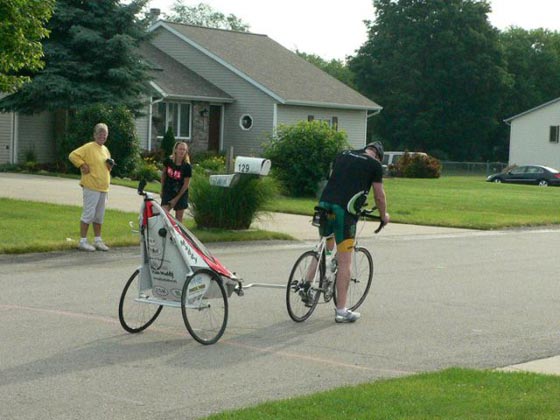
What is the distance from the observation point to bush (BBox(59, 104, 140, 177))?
119 feet

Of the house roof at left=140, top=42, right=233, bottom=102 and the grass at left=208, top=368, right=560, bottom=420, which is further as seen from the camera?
the house roof at left=140, top=42, right=233, bottom=102

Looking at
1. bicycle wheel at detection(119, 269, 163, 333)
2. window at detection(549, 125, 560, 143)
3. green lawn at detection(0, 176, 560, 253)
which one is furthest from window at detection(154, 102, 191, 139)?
bicycle wheel at detection(119, 269, 163, 333)

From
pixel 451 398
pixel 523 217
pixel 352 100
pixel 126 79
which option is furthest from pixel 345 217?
pixel 352 100

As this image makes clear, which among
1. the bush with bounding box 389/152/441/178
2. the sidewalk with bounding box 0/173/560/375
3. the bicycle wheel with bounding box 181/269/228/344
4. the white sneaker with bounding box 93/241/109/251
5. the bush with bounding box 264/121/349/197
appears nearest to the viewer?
the bicycle wheel with bounding box 181/269/228/344

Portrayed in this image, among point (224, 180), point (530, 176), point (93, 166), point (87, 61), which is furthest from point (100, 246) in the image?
point (530, 176)

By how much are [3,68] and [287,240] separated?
6.23m

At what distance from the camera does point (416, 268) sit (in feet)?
54.0

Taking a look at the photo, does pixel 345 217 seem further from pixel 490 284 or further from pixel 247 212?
pixel 247 212

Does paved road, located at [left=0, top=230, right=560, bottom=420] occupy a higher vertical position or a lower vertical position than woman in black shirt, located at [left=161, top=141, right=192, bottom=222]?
lower

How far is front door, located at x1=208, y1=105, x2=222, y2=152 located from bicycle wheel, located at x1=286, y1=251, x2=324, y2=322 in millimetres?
38734

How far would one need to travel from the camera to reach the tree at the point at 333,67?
10564cm

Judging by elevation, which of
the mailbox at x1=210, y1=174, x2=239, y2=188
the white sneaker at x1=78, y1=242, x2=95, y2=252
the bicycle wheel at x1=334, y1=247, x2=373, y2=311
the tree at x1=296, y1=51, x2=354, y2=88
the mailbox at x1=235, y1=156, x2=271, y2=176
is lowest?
the white sneaker at x1=78, y1=242, x2=95, y2=252

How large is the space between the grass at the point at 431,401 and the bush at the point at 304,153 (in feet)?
75.6

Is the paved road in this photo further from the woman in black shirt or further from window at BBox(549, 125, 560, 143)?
window at BBox(549, 125, 560, 143)
